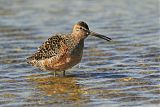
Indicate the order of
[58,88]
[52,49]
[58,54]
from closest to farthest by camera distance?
[58,88]
[58,54]
[52,49]

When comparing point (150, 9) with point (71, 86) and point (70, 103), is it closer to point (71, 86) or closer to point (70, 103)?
point (71, 86)

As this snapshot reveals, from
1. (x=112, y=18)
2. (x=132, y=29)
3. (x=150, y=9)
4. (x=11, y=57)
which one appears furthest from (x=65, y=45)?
(x=150, y=9)

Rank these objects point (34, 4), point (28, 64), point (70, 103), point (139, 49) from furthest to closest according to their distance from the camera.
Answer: point (34, 4) < point (139, 49) < point (28, 64) < point (70, 103)

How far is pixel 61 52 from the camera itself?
10875 mm

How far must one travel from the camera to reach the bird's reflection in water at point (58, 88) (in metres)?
9.42

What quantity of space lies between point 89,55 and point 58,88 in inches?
101

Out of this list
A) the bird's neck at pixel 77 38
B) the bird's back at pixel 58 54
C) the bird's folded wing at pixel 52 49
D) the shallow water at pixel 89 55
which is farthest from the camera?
the bird's neck at pixel 77 38

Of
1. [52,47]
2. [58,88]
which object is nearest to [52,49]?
[52,47]

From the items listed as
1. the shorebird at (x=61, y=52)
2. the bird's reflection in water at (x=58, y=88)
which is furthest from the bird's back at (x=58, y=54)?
the bird's reflection in water at (x=58, y=88)

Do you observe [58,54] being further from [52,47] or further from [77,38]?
[77,38]

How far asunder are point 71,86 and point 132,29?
5.06 meters

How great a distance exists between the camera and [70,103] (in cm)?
904

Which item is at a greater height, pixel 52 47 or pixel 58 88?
pixel 52 47

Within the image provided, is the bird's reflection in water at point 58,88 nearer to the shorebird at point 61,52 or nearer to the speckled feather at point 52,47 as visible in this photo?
the shorebird at point 61,52
